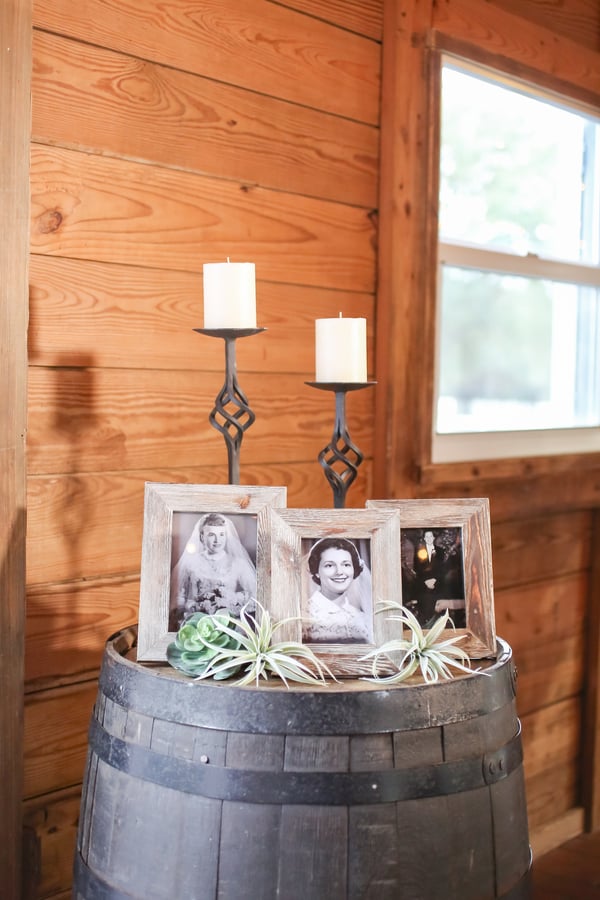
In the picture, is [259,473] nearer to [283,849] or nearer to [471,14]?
[283,849]

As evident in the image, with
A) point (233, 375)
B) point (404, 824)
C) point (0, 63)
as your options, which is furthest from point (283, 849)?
point (0, 63)

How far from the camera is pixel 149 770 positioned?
106cm

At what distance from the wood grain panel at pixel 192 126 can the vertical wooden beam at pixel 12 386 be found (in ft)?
0.17

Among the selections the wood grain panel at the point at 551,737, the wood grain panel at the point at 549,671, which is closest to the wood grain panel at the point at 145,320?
the wood grain panel at the point at 549,671

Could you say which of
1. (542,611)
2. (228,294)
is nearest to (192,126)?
(228,294)

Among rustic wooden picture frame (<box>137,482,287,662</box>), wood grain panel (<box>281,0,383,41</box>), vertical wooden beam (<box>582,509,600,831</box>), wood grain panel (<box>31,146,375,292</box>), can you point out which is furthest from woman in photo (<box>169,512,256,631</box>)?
vertical wooden beam (<box>582,509,600,831</box>)

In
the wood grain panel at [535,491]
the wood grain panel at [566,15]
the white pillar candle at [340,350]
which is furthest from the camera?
the wood grain panel at [566,15]

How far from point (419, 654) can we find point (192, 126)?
3.01 feet

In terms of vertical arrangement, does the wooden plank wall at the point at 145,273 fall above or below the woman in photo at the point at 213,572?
above

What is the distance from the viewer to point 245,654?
3.60ft

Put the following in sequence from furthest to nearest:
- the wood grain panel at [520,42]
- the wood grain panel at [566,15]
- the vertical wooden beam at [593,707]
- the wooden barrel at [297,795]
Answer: the vertical wooden beam at [593,707] < the wood grain panel at [566,15] < the wood grain panel at [520,42] < the wooden barrel at [297,795]

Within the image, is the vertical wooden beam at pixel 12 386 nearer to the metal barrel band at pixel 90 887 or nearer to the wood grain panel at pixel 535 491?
the metal barrel band at pixel 90 887

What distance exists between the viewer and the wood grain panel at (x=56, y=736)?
1397 millimetres

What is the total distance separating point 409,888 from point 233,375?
677 millimetres
